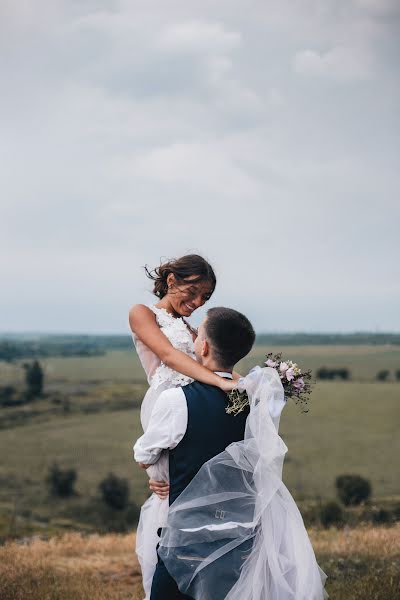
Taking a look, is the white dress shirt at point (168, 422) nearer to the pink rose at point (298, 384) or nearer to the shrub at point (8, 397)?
the pink rose at point (298, 384)

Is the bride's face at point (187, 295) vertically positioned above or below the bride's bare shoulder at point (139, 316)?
above

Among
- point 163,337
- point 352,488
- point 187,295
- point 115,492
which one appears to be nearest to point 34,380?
point 115,492

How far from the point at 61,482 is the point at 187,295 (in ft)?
271

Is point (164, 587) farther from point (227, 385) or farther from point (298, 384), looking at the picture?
point (298, 384)

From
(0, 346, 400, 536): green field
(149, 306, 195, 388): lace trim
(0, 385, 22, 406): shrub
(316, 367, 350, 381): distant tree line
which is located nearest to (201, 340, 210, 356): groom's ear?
(149, 306, 195, 388): lace trim

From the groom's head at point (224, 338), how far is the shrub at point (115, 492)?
73.4 m

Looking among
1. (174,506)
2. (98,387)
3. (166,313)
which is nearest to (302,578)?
(174,506)

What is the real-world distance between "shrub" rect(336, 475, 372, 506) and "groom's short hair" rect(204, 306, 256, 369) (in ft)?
216

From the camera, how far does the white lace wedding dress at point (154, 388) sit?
492 cm

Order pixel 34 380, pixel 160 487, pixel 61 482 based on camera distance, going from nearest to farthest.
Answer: pixel 160 487
pixel 61 482
pixel 34 380

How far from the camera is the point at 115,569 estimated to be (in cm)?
941

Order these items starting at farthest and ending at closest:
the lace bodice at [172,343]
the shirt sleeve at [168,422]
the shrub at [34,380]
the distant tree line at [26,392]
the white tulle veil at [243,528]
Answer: the shrub at [34,380]
the distant tree line at [26,392]
the lace bodice at [172,343]
the white tulle veil at [243,528]
the shirt sleeve at [168,422]

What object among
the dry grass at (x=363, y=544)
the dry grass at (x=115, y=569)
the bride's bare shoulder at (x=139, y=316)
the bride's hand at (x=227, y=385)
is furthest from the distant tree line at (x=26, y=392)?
the bride's hand at (x=227, y=385)

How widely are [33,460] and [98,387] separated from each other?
2106 inches
